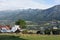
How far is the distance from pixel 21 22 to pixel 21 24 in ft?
4.12

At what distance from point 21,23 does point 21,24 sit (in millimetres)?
565

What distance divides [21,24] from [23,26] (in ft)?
5.11

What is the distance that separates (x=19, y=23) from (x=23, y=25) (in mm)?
5586

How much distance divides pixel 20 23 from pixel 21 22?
4.09 feet

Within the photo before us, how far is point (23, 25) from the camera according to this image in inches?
4230

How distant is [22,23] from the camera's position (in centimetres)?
10869

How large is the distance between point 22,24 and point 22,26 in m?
1.64

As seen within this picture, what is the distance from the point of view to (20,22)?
111188 mm

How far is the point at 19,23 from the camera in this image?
369ft

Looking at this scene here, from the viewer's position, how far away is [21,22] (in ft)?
360

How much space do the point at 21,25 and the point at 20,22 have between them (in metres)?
2.89

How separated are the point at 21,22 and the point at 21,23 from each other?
924mm

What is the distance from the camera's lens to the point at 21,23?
358 feet

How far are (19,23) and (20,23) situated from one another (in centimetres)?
169
